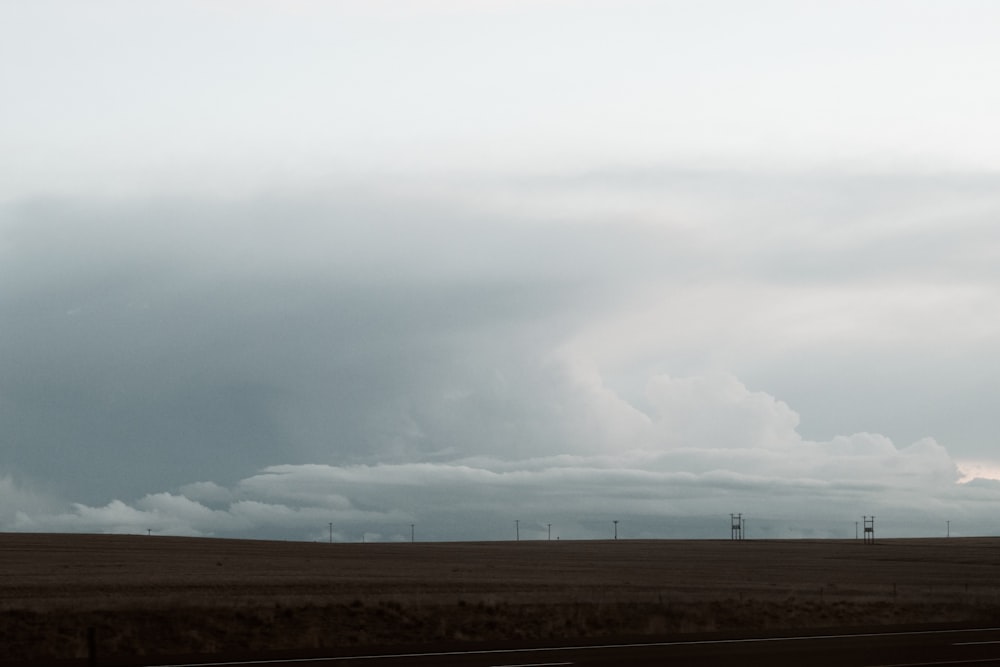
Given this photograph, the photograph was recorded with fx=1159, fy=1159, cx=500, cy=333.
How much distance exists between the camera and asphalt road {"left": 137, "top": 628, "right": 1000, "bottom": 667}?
25.2 metres

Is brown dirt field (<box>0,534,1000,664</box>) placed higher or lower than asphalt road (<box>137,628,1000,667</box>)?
lower

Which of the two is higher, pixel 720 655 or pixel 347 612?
pixel 720 655

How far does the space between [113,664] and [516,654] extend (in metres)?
9.01

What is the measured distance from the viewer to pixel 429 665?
24.9 meters

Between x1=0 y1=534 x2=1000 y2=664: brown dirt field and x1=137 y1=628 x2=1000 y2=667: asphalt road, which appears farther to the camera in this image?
x1=0 y1=534 x2=1000 y2=664: brown dirt field

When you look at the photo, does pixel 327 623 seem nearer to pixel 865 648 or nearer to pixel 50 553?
pixel 865 648

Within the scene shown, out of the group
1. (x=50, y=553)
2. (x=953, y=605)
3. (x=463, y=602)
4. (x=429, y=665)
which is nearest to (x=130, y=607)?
(x=463, y=602)

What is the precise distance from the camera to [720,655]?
89.4ft

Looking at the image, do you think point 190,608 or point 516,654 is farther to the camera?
point 190,608

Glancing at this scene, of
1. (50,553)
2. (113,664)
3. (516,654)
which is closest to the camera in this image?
(113,664)

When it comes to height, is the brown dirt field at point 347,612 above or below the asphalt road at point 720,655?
below

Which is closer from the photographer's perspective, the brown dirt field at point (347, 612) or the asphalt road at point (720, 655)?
the asphalt road at point (720, 655)

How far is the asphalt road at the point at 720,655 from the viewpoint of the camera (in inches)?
994

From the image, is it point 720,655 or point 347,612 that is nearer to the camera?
point 720,655
